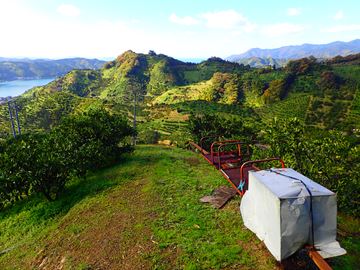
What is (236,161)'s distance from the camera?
1445 centimetres

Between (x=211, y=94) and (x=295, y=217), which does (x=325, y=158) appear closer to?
(x=295, y=217)

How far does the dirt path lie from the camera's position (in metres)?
9.20

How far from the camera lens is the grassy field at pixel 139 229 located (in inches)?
341

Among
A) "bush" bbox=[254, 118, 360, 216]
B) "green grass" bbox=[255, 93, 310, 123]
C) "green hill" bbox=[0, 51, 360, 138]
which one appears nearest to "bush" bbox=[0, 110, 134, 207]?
"bush" bbox=[254, 118, 360, 216]

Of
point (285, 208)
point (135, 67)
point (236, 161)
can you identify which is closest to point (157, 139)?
point (236, 161)

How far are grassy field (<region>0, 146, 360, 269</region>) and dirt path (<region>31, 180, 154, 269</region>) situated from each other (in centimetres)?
3

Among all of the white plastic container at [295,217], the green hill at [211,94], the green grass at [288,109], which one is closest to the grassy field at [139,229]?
the white plastic container at [295,217]

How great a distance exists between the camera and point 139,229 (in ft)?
34.6

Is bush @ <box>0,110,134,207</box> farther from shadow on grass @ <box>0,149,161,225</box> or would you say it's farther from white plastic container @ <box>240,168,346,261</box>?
white plastic container @ <box>240,168,346,261</box>

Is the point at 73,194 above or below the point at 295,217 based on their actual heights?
below

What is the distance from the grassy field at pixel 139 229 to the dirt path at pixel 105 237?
0.10ft

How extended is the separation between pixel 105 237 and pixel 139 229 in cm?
125

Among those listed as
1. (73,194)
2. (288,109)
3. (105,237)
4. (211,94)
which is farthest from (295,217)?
(211,94)

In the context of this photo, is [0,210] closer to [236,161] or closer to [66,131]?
[66,131]
